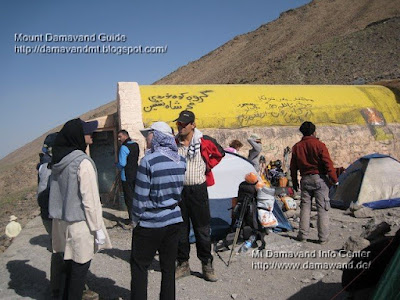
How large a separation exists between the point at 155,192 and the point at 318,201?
3.21 meters

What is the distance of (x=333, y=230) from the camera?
6.36 meters

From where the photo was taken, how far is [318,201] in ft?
18.1

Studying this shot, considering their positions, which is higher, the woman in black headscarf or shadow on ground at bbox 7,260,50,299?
the woman in black headscarf

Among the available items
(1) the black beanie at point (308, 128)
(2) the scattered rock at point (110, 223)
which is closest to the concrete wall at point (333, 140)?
(2) the scattered rock at point (110, 223)

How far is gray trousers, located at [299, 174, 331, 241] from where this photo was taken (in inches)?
217

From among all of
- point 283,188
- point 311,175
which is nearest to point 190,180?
point 311,175

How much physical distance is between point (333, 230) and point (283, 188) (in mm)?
2551

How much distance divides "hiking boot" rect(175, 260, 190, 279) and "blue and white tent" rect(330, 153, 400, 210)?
4.37 meters

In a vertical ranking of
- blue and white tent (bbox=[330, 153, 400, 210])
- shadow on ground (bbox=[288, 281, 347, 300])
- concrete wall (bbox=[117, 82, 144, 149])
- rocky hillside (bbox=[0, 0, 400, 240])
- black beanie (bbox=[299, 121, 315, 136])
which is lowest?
shadow on ground (bbox=[288, 281, 347, 300])

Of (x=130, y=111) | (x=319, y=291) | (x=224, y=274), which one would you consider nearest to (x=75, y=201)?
(x=224, y=274)

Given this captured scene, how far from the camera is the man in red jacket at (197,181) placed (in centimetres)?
423

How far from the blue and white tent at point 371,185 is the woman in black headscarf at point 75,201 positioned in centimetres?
589

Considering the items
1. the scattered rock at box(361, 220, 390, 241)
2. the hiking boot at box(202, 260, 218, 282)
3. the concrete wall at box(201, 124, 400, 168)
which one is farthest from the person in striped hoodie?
the concrete wall at box(201, 124, 400, 168)

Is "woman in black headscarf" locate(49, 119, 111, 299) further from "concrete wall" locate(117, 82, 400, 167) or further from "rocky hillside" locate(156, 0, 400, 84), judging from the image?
"rocky hillside" locate(156, 0, 400, 84)
